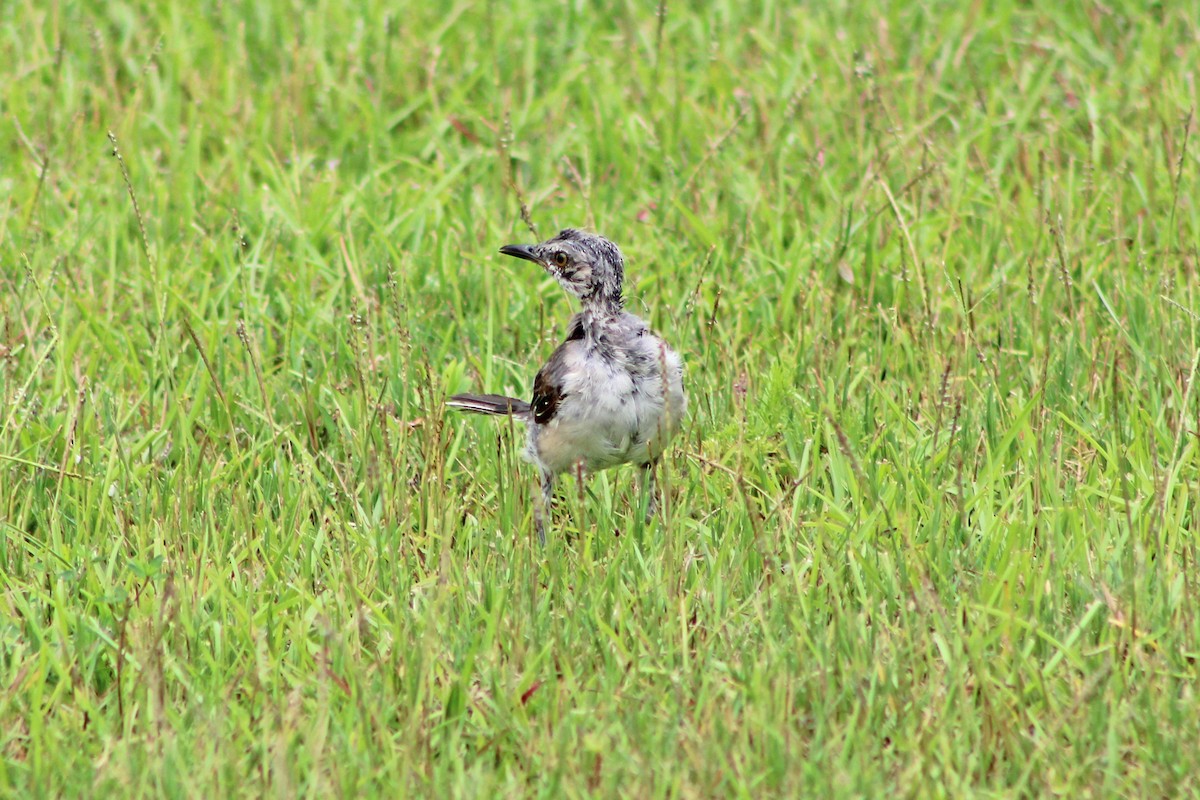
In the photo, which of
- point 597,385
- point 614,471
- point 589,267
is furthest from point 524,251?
point 614,471

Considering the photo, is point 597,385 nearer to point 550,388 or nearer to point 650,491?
point 550,388

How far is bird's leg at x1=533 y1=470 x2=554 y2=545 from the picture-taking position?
19.3ft

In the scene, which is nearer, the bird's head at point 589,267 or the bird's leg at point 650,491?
the bird's leg at point 650,491

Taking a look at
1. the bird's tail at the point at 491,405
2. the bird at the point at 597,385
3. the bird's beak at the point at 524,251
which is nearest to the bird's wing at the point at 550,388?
the bird at the point at 597,385

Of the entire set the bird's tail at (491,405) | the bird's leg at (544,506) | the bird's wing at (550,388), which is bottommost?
the bird's leg at (544,506)

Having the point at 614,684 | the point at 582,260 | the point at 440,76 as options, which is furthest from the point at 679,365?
the point at 440,76

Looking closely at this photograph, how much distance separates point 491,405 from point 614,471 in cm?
62

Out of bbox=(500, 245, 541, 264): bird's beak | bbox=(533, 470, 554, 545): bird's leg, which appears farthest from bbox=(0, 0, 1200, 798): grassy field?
bbox=(500, 245, 541, 264): bird's beak

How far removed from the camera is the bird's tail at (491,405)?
667 cm

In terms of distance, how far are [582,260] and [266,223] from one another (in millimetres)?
2651

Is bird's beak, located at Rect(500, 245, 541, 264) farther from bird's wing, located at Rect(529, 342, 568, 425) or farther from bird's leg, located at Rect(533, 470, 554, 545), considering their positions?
bird's leg, located at Rect(533, 470, 554, 545)

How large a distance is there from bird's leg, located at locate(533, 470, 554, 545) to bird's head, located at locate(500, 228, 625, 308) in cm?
71

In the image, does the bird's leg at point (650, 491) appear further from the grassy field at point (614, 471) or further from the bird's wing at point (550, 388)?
the bird's wing at point (550, 388)

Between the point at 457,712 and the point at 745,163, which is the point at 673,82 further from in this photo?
the point at 457,712
